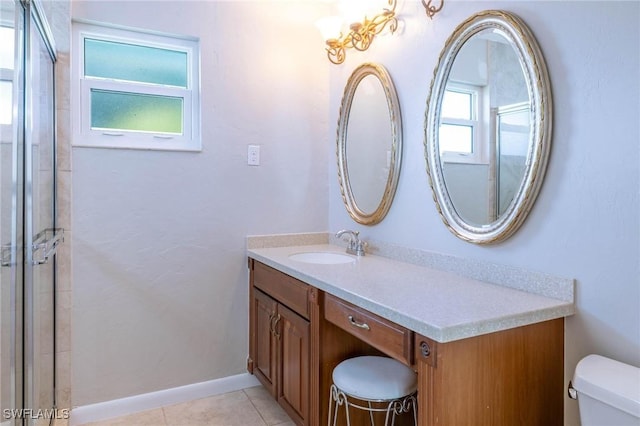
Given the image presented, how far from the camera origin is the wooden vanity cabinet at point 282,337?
1784 mm

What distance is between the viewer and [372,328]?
53.4 inches

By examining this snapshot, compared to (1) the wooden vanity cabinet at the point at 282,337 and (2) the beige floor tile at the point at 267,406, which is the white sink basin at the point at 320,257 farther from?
(2) the beige floor tile at the point at 267,406

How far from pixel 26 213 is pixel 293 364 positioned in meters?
1.21

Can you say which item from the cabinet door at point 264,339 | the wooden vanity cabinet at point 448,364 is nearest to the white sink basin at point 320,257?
the cabinet door at point 264,339

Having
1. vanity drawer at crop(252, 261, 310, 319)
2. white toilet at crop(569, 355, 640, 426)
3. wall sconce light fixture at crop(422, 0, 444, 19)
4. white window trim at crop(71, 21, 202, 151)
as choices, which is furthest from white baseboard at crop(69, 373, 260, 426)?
wall sconce light fixture at crop(422, 0, 444, 19)

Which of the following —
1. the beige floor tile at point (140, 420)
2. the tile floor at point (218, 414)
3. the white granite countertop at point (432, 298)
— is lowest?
the beige floor tile at point (140, 420)

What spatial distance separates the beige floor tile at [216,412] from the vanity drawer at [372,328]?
877 mm

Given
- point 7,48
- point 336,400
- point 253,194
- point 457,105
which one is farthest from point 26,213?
point 457,105

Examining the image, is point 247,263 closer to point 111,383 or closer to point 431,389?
point 111,383

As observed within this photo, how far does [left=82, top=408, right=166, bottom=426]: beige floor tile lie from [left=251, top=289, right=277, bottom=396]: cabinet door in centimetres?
52

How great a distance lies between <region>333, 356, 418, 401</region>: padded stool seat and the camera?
141cm

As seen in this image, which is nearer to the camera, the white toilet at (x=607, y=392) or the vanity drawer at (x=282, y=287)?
the white toilet at (x=607, y=392)

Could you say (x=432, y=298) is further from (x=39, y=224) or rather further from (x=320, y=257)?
(x=39, y=224)

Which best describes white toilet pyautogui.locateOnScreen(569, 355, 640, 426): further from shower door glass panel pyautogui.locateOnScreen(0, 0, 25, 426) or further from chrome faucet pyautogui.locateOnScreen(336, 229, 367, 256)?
shower door glass panel pyautogui.locateOnScreen(0, 0, 25, 426)
